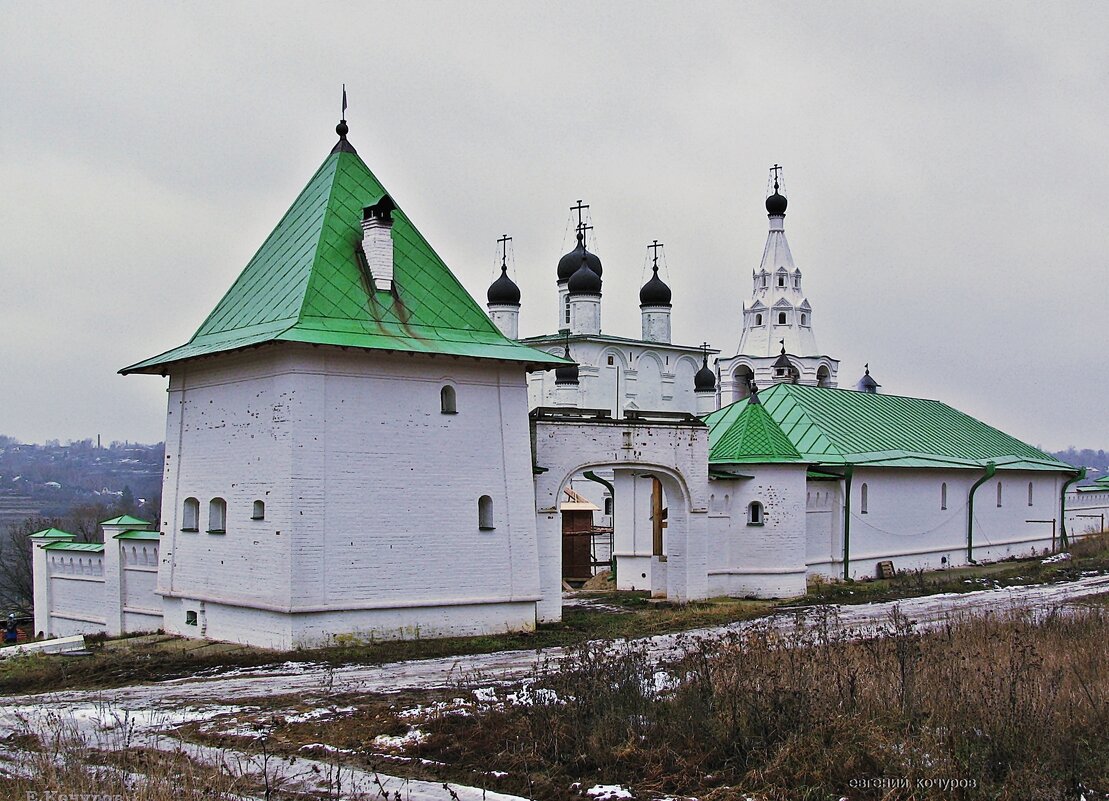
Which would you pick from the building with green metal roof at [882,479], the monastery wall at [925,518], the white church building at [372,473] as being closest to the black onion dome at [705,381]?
the building with green metal roof at [882,479]

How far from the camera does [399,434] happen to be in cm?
1936

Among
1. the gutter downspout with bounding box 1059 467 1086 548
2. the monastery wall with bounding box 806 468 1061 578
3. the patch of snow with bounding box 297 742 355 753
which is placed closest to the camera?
the patch of snow with bounding box 297 742 355 753

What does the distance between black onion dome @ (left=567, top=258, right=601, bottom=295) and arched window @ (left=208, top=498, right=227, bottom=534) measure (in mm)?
31778

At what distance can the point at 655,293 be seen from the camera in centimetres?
5544

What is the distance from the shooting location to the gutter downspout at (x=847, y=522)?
28859mm

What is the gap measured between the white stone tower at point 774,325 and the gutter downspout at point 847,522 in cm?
1991

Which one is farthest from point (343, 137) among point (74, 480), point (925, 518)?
point (74, 480)

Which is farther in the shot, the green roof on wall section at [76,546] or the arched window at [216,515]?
the green roof on wall section at [76,546]

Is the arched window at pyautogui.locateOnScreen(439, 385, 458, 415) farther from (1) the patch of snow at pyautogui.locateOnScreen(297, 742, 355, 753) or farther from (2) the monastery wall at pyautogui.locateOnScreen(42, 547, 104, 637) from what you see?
(1) the patch of snow at pyautogui.locateOnScreen(297, 742, 355, 753)

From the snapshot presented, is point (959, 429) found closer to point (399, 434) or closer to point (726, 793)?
point (399, 434)

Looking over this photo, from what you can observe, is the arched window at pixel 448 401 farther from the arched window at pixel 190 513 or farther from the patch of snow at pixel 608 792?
the patch of snow at pixel 608 792

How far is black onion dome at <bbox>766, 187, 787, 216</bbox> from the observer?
160 ft

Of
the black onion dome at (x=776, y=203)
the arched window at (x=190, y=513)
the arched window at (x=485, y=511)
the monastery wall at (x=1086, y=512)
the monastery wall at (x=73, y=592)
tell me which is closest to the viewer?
the arched window at (x=485, y=511)

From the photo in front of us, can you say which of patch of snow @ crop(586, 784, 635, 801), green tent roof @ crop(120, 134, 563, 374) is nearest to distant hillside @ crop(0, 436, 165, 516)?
green tent roof @ crop(120, 134, 563, 374)
